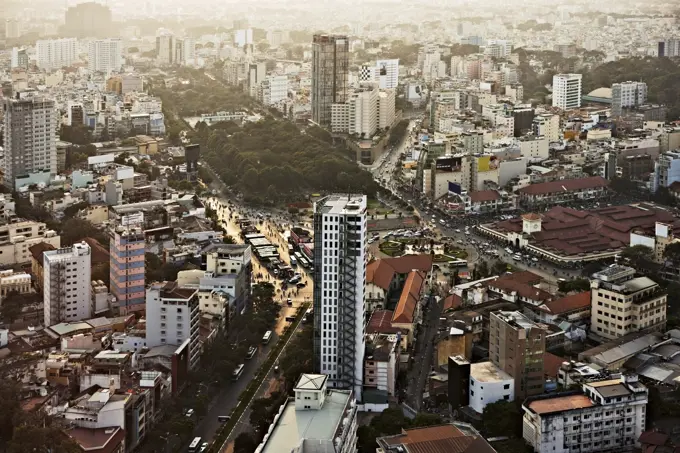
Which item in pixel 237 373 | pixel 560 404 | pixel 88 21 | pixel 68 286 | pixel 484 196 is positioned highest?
pixel 88 21

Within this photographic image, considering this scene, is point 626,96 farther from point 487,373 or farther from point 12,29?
point 487,373

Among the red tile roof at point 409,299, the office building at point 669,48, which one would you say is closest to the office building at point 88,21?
the office building at point 669,48

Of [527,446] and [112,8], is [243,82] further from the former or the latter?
[527,446]

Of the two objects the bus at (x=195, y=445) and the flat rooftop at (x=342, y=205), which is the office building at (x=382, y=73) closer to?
the flat rooftop at (x=342, y=205)

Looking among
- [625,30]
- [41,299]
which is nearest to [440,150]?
[41,299]

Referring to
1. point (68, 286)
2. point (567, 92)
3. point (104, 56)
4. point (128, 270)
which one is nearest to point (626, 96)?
point (567, 92)
